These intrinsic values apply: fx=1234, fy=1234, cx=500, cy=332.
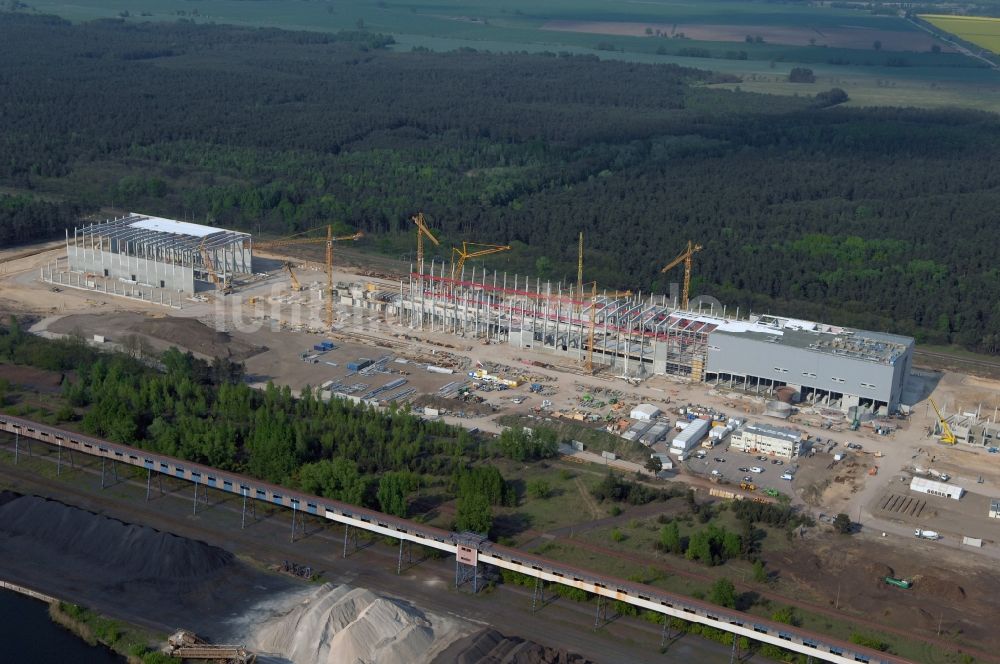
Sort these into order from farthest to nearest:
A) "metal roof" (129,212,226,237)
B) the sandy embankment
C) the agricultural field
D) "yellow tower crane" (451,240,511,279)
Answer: the agricultural field, "yellow tower crane" (451,240,511,279), "metal roof" (129,212,226,237), the sandy embankment

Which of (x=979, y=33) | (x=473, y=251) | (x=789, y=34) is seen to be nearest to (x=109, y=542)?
(x=473, y=251)

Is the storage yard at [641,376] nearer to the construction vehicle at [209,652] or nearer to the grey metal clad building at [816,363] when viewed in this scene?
the grey metal clad building at [816,363]

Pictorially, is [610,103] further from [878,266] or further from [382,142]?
[878,266]

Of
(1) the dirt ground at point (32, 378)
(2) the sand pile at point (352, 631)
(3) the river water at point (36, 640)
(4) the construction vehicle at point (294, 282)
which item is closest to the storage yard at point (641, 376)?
(4) the construction vehicle at point (294, 282)

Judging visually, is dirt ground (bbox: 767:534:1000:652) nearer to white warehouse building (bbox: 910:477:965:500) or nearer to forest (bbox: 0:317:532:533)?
white warehouse building (bbox: 910:477:965:500)

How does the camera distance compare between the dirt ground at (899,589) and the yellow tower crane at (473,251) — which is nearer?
the dirt ground at (899,589)

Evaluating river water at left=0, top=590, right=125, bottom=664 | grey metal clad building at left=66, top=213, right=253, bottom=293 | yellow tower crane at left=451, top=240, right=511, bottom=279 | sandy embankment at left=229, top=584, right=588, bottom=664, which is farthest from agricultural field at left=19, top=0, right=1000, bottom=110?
river water at left=0, top=590, right=125, bottom=664
